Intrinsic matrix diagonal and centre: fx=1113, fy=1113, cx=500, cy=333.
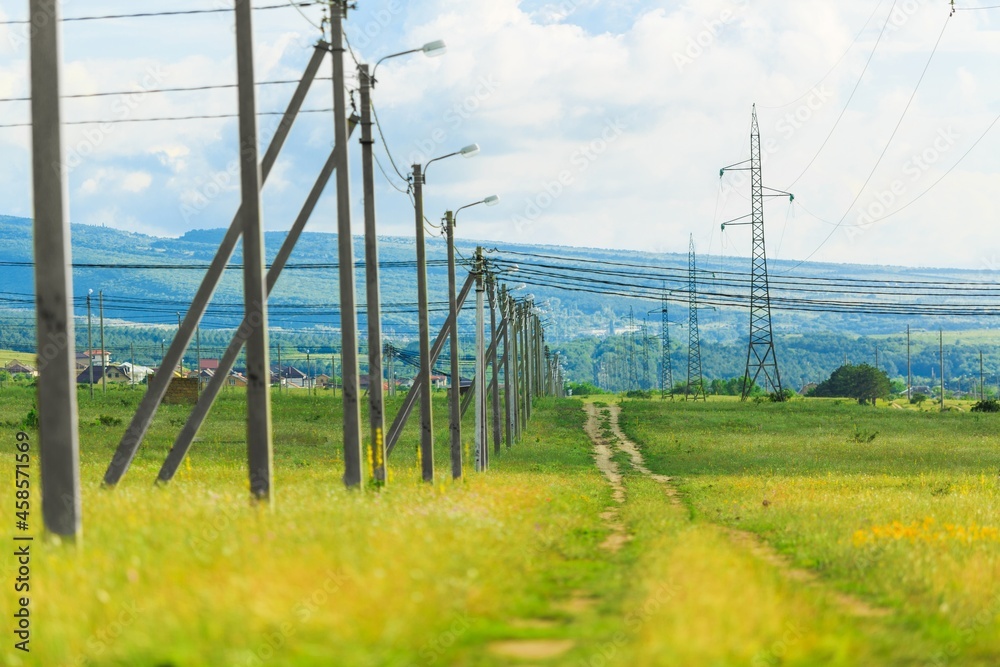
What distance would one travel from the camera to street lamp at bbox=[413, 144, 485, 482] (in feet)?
83.6

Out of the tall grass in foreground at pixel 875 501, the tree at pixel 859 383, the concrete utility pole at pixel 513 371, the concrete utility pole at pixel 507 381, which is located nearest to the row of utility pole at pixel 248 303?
the tall grass in foreground at pixel 875 501

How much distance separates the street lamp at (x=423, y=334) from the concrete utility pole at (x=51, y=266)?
14430mm

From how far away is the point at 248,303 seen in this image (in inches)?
553

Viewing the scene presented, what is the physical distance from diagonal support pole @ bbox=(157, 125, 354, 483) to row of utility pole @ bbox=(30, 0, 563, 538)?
0.03m

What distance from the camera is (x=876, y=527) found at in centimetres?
1662

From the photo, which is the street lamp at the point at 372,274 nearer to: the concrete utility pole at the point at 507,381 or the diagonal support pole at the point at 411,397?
the diagonal support pole at the point at 411,397

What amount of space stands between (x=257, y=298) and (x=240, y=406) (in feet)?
195

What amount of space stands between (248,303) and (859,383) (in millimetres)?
124202

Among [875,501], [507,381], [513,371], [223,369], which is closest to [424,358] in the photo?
[223,369]

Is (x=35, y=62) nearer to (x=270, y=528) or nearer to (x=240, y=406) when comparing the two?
(x=270, y=528)

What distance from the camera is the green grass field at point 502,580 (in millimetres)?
7238

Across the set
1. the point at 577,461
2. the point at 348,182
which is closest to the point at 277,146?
the point at 348,182

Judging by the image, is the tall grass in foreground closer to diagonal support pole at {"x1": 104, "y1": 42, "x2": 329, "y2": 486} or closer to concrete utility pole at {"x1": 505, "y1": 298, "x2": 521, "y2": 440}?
concrete utility pole at {"x1": 505, "y1": 298, "x2": 521, "y2": 440}

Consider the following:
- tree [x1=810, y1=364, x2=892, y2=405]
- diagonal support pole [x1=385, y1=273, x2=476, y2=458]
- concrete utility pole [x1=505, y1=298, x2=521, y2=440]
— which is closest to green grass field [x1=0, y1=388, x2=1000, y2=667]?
diagonal support pole [x1=385, y1=273, x2=476, y2=458]
